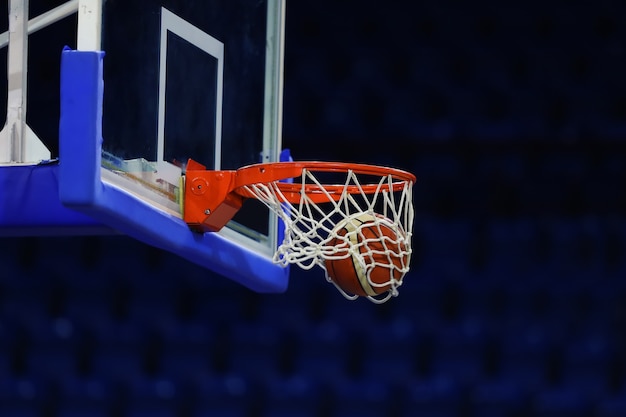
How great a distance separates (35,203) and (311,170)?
1.35ft

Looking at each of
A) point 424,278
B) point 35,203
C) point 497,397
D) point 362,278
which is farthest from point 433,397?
point 35,203

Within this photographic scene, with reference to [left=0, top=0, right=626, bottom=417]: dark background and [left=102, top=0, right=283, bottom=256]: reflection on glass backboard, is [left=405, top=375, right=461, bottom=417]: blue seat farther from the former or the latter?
[left=102, top=0, right=283, bottom=256]: reflection on glass backboard

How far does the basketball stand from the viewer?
166cm

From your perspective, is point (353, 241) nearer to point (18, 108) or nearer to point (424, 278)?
point (18, 108)

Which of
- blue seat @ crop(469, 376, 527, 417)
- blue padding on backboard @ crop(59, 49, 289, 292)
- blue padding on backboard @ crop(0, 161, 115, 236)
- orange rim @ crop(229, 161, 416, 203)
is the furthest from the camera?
blue seat @ crop(469, 376, 527, 417)

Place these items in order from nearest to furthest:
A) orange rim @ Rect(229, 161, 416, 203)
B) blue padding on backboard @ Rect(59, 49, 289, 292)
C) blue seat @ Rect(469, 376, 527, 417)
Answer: blue padding on backboard @ Rect(59, 49, 289, 292)
orange rim @ Rect(229, 161, 416, 203)
blue seat @ Rect(469, 376, 527, 417)

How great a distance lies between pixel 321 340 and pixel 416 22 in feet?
3.23

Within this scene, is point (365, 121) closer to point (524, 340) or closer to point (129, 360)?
point (524, 340)

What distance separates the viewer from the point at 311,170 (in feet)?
5.43

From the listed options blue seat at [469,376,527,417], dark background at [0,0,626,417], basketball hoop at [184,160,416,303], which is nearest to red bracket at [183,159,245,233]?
basketball hoop at [184,160,416,303]

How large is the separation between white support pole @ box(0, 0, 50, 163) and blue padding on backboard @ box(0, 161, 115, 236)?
5cm

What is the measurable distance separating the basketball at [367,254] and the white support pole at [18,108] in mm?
465

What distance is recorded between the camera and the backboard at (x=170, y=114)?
1355 mm

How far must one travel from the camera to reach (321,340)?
314 centimetres
